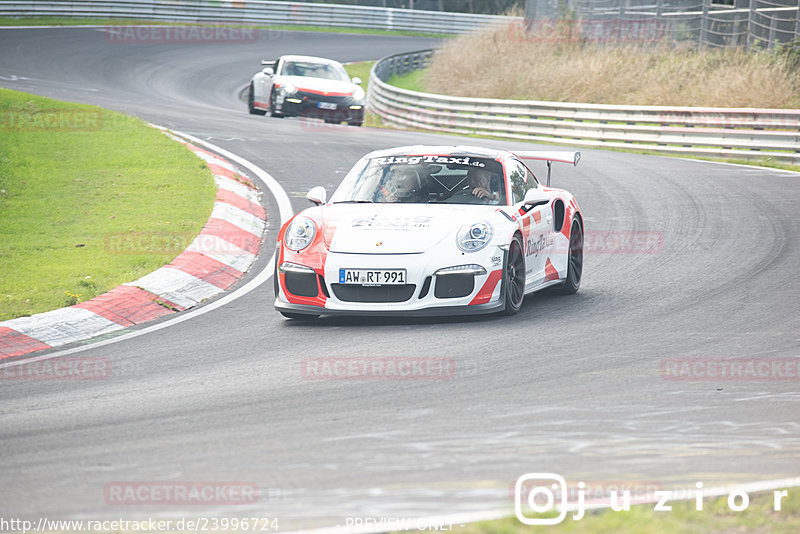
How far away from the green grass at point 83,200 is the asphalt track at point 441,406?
4.37 ft

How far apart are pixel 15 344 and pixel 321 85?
56.3 ft

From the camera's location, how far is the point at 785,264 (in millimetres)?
10430

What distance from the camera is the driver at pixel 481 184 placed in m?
9.03

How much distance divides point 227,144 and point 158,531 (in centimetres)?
1545

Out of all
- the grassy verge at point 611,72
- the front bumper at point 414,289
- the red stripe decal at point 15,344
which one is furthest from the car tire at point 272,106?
the red stripe decal at point 15,344

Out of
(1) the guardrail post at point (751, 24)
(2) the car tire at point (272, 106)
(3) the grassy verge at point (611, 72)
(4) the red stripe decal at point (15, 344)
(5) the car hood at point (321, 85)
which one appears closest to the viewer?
(4) the red stripe decal at point (15, 344)

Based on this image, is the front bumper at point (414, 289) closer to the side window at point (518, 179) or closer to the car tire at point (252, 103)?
the side window at point (518, 179)

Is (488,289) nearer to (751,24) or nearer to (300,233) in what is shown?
(300,233)

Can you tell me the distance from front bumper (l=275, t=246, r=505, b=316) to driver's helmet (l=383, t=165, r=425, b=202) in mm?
1125


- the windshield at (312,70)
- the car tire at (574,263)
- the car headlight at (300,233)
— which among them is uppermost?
the car headlight at (300,233)

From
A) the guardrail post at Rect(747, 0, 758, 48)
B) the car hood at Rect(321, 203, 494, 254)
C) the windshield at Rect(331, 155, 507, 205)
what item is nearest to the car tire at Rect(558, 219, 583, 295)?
the windshield at Rect(331, 155, 507, 205)

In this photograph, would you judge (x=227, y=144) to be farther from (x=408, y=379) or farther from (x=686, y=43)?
(x=686, y=43)

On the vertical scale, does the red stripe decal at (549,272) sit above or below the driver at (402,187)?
below

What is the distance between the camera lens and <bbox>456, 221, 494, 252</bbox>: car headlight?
8.19 m
